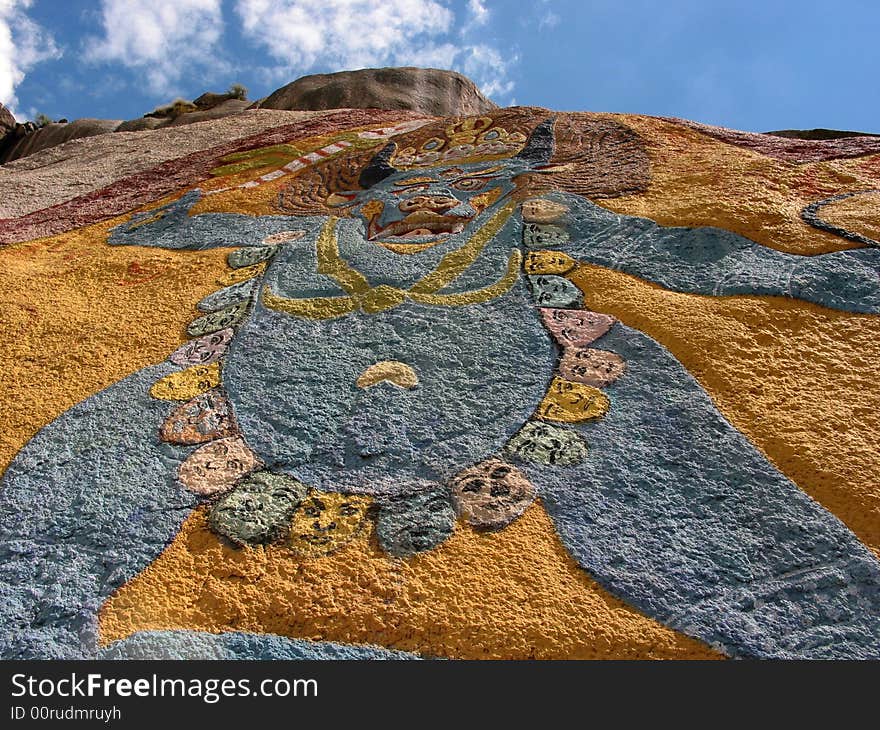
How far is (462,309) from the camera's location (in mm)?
2637

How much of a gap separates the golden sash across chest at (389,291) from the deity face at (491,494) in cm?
86

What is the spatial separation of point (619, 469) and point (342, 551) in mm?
718

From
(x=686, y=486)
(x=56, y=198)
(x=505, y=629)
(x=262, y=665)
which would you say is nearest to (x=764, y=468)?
(x=686, y=486)

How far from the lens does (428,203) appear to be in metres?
3.58

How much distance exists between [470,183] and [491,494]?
2.31 metres

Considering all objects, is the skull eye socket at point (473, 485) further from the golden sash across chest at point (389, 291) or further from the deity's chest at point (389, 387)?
the golden sash across chest at point (389, 291)

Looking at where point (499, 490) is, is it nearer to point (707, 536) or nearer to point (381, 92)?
point (707, 536)

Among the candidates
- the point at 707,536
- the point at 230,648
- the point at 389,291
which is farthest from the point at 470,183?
the point at 230,648

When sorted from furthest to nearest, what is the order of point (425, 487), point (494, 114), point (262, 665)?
point (494, 114), point (425, 487), point (262, 665)

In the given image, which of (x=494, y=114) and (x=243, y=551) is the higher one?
(x=494, y=114)

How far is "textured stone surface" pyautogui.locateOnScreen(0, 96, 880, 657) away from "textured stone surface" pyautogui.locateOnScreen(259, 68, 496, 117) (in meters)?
6.26

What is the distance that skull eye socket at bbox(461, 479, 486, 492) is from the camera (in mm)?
1911

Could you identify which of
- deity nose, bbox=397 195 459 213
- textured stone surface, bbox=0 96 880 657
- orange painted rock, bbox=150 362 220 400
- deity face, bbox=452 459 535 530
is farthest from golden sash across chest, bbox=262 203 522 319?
deity face, bbox=452 459 535 530

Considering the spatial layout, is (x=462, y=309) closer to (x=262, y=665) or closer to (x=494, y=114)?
(x=262, y=665)
